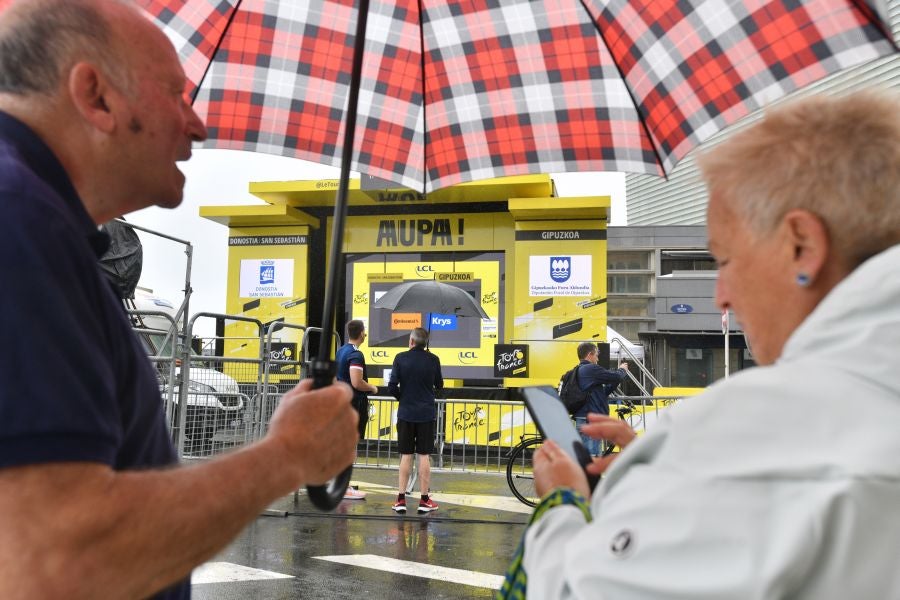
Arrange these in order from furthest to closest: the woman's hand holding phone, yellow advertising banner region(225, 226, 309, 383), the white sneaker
Answer: yellow advertising banner region(225, 226, 309, 383), the white sneaker, the woman's hand holding phone

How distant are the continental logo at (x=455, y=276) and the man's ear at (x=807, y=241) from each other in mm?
14751

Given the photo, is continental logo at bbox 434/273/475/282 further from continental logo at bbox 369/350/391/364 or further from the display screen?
continental logo at bbox 369/350/391/364

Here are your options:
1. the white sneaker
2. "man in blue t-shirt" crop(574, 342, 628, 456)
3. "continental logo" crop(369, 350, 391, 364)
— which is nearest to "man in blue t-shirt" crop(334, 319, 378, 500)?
the white sneaker

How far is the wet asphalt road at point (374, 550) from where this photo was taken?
504 centimetres

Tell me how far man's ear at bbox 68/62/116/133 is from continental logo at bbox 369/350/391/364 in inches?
585

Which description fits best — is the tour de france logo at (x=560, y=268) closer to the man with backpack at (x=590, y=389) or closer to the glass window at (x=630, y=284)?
the man with backpack at (x=590, y=389)

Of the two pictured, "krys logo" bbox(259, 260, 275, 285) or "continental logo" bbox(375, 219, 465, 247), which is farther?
"krys logo" bbox(259, 260, 275, 285)

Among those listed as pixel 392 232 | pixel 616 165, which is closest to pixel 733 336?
pixel 392 232

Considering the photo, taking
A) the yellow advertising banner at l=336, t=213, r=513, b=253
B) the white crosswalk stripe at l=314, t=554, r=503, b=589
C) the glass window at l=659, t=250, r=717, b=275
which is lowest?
the white crosswalk stripe at l=314, t=554, r=503, b=589

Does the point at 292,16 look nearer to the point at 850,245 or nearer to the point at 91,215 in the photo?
the point at 91,215

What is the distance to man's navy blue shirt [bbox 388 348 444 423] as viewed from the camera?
8.42 metres

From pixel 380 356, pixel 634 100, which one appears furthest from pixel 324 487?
pixel 380 356

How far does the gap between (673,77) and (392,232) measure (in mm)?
13785

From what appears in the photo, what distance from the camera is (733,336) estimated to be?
42.0 m
